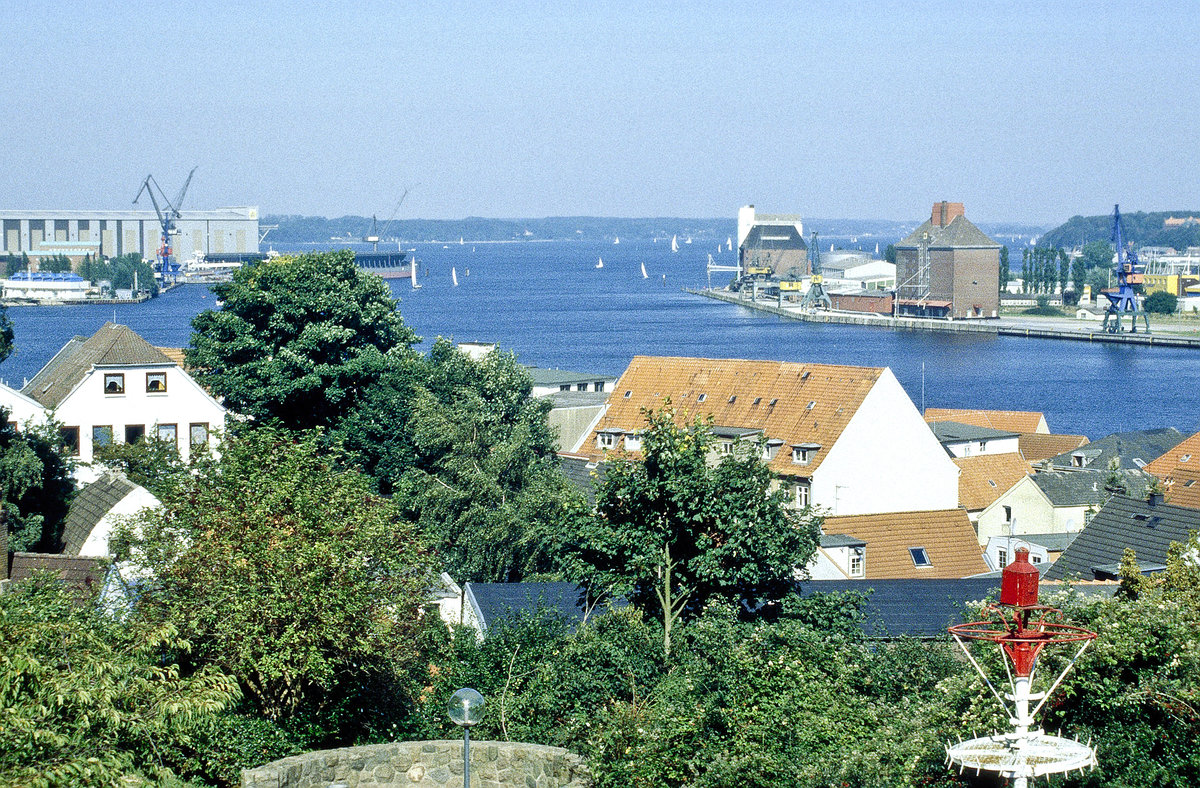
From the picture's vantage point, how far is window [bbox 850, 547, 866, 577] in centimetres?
Answer: 1775

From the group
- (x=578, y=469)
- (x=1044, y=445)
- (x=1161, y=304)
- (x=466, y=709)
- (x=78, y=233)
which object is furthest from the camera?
(x=78, y=233)

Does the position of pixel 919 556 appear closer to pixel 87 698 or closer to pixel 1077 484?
pixel 1077 484

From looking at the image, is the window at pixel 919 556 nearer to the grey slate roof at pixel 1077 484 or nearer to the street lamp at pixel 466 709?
the grey slate roof at pixel 1077 484

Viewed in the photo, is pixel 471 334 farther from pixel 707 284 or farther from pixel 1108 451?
pixel 707 284

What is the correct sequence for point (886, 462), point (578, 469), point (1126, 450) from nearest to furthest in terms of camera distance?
1. point (886, 462)
2. point (578, 469)
3. point (1126, 450)

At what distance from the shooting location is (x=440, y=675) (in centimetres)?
952

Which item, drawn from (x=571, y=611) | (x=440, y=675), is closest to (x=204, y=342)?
(x=571, y=611)

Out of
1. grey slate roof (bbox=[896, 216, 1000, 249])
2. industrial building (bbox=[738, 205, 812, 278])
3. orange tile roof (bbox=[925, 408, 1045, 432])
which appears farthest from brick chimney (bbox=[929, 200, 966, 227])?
orange tile roof (bbox=[925, 408, 1045, 432])

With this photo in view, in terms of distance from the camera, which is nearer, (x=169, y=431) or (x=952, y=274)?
(x=169, y=431)

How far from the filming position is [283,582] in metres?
8.21

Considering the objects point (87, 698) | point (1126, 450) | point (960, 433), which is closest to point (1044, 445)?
point (1126, 450)

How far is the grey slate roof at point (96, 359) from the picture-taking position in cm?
2445

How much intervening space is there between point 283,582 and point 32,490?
10298mm

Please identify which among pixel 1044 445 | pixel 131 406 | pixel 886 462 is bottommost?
pixel 1044 445
